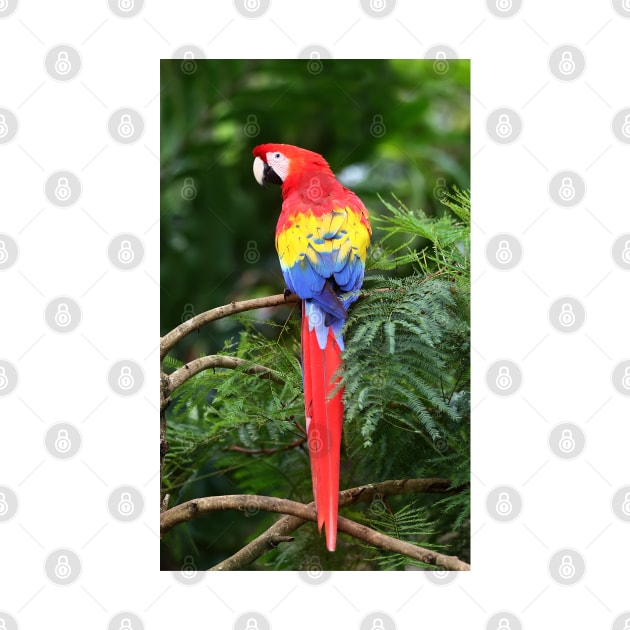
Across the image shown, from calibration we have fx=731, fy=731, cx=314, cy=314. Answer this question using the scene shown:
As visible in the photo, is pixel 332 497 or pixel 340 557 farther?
pixel 340 557

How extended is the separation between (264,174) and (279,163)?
8 cm

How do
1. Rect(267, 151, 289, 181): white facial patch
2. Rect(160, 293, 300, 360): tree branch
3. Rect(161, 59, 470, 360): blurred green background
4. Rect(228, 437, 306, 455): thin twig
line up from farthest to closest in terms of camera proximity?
Rect(161, 59, 470, 360): blurred green background < Rect(267, 151, 289, 181): white facial patch < Rect(228, 437, 306, 455): thin twig < Rect(160, 293, 300, 360): tree branch

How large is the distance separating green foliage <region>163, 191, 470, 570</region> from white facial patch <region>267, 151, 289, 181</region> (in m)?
0.43

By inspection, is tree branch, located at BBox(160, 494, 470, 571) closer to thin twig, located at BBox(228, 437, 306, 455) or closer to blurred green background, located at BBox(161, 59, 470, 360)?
thin twig, located at BBox(228, 437, 306, 455)

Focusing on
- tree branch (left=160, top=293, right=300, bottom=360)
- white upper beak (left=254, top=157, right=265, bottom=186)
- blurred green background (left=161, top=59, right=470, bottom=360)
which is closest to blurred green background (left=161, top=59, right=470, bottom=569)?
blurred green background (left=161, top=59, right=470, bottom=360)

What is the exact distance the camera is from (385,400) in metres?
1.95

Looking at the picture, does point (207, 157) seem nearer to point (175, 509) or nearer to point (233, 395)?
point (233, 395)

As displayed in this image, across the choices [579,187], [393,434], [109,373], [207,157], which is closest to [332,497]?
[393,434]

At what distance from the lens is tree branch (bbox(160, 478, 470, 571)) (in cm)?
198

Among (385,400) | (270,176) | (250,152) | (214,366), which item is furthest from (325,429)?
(250,152)

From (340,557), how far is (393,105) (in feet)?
5.91

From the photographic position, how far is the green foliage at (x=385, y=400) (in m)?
1.96

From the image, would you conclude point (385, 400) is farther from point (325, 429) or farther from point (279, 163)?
point (279, 163)

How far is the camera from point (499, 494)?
6.95 feet
